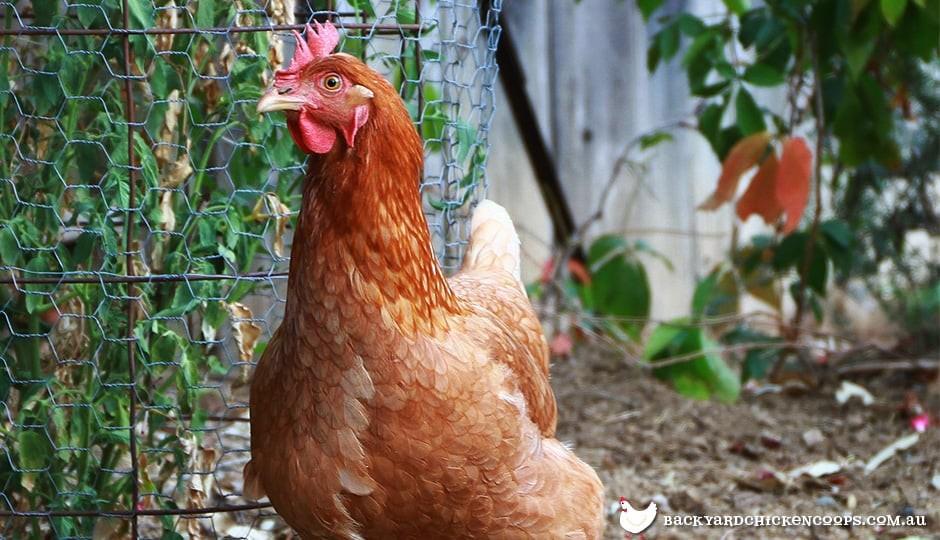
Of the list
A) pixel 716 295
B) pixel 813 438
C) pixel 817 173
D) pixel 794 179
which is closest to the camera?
pixel 794 179

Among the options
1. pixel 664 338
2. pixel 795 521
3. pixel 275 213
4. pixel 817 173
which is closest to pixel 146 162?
pixel 275 213

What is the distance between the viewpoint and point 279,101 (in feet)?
6.06

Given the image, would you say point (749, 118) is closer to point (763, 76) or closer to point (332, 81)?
point (763, 76)

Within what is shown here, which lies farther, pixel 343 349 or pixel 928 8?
pixel 928 8

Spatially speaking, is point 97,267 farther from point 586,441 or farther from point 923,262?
point 923,262

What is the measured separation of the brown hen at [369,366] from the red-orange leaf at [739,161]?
82.4 inches

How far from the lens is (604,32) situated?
5273 millimetres

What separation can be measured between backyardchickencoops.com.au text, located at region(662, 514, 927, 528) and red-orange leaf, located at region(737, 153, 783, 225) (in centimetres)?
118

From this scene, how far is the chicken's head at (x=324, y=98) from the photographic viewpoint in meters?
1.87

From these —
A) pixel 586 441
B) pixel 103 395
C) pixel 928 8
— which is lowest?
pixel 586 441

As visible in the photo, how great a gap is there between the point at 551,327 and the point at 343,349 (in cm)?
320

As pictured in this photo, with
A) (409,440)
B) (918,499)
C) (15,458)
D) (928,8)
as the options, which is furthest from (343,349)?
(928,8)

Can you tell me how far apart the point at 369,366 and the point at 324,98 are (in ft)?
1.59

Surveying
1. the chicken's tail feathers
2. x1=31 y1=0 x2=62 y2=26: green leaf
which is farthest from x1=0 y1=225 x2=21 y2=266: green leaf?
the chicken's tail feathers
